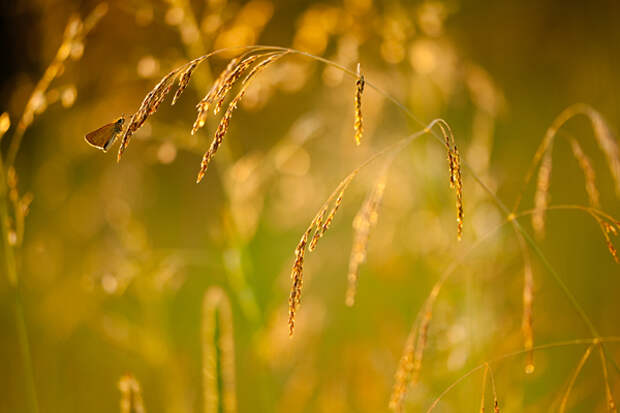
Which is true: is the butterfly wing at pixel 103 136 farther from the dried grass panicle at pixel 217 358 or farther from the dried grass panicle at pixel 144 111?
the dried grass panicle at pixel 217 358

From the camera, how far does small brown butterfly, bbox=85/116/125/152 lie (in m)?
0.63

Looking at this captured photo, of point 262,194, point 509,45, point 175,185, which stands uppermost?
point 509,45

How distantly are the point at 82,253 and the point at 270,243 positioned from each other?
895 mm

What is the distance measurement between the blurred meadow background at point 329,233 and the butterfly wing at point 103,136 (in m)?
0.32

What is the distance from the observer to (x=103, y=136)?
2.11ft

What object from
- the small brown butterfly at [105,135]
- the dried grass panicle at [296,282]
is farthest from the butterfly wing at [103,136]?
the dried grass panicle at [296,282]

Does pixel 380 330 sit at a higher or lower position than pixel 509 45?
lower

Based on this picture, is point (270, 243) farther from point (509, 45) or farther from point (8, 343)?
point (509, 45)

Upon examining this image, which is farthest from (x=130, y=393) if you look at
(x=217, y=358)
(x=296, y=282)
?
(x=296, y=282)

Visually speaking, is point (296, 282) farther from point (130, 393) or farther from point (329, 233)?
point (329, 233)

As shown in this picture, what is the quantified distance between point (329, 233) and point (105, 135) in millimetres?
1958

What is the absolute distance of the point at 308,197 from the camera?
179cm

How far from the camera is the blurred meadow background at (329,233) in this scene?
121 cm

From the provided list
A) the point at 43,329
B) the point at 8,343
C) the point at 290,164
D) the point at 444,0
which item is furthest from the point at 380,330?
the point at 8,343
